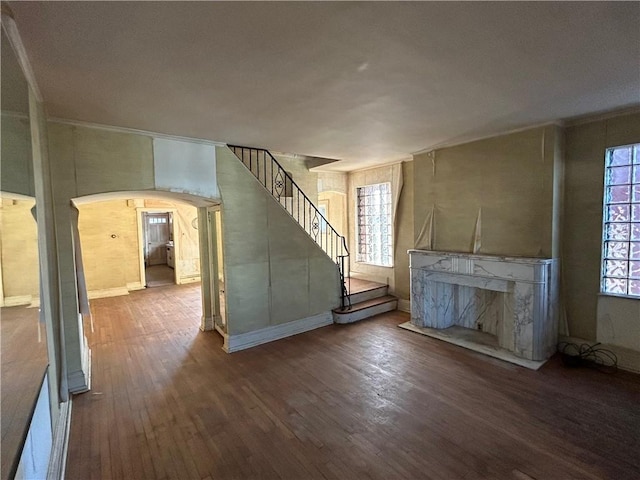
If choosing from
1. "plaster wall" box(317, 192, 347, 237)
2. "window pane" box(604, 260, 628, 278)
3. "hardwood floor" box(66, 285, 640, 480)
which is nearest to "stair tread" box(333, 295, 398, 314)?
"hardwood floor" box(66, 285, 640, 480)

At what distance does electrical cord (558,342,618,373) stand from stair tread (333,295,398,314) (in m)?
2.85

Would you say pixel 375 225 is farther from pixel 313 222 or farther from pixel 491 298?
pixel 491 298

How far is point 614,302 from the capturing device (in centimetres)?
368

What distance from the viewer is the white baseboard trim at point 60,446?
2.13 meters

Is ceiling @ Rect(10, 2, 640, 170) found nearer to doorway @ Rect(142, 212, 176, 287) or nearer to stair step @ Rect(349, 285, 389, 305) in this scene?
stair step @ Rect(349, 285, 389, 305)

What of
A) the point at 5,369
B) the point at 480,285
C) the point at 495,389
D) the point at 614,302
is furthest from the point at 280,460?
the point at 614,302

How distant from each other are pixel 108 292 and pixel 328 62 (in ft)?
27.2

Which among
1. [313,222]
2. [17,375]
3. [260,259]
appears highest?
[313,222]

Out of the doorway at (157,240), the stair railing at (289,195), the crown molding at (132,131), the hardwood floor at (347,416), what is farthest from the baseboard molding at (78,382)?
the doorway at (157,240)

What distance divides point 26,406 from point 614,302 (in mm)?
5446

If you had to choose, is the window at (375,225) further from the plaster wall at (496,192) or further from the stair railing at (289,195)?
the plaster wall at (496,192)

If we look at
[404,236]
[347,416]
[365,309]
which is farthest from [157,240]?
[347,416]

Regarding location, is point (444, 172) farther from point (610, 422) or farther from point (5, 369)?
point (5, 369)

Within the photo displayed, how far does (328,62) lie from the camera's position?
218 cm
